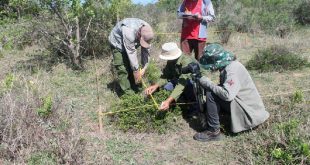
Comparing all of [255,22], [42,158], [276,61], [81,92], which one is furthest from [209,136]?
[255,22]

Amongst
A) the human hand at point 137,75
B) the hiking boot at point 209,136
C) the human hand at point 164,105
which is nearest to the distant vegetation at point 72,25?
the human hand at point 137,75

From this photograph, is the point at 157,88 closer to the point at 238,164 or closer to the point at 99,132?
the point at 99,132

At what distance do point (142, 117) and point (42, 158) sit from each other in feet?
4.32

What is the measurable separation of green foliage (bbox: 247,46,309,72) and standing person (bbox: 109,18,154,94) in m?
2.18

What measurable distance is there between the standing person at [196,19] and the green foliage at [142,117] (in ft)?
4.79

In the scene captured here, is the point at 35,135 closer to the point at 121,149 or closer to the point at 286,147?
the point at 121,149

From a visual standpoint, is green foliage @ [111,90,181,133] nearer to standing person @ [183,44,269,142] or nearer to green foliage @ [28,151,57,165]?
standing person @ [183,44,269,142]

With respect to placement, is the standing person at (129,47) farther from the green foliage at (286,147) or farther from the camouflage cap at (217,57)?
the green foliage at (286,147)

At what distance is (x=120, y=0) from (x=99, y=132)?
286 cm

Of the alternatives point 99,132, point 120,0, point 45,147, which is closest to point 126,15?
point 120,0

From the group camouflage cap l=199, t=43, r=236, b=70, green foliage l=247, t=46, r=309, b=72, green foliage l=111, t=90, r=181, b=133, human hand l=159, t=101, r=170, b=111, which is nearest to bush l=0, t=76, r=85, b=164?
green foliage l=111, t=90, r=181, b=133

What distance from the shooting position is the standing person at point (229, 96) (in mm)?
4352

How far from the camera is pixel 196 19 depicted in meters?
6.02

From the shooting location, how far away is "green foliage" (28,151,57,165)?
3.92 m
